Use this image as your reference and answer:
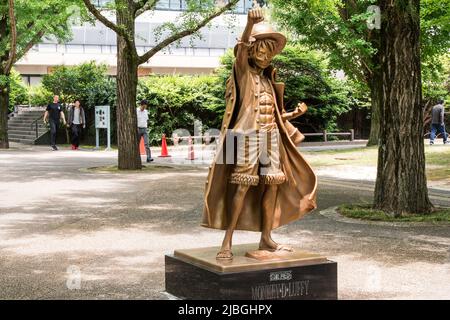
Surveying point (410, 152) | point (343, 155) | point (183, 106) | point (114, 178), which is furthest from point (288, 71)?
point (410, 152)

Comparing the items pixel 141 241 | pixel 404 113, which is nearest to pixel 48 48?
pixel 404 113

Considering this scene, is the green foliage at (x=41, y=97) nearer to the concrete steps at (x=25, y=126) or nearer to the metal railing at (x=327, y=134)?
the concrete steps at (x=25, y=126)

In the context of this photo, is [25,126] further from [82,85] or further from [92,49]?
[92,49]

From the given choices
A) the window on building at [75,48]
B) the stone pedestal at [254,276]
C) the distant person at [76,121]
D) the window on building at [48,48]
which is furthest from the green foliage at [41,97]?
the stone pedestal at [254,276]

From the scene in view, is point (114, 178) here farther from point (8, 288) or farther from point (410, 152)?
point (8, 288)

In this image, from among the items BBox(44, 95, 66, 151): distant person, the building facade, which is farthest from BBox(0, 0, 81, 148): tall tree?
the building facade

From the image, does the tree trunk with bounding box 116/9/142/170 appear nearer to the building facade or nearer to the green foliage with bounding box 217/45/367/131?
the green foliage with bounding box 217/45/367/131

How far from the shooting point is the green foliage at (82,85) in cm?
2997

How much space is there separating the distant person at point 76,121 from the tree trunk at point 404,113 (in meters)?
18.3

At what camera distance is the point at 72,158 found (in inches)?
882

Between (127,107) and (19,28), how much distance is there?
36.2ft

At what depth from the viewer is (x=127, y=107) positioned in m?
18.3

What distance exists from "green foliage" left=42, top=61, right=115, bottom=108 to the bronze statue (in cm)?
2458

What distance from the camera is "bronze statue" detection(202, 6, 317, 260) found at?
5461 millimetres
